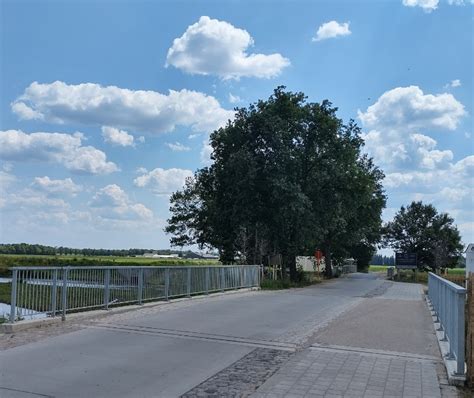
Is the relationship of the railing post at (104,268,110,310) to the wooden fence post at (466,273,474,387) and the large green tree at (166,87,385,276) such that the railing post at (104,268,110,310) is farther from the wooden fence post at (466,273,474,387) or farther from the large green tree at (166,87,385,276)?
the large green tree at (166,87,385,276)

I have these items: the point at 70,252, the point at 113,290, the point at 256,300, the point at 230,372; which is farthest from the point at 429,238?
the point at 230,372

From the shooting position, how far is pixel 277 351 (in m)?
9.12

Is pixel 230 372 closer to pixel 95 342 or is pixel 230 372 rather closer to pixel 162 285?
pixel 95 342

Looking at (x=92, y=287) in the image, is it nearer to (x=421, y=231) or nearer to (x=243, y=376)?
(x=243, y=376)

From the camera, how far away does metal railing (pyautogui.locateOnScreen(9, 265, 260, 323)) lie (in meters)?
10.8

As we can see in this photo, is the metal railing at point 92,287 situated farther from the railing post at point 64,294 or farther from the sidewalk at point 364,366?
the sidewalk at point 364,366

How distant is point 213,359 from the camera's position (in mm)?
8258

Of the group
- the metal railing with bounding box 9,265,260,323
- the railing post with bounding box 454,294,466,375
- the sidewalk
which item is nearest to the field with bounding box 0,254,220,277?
the metal railing with bounding box 9,265,260,323

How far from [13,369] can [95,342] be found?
2.15 metres

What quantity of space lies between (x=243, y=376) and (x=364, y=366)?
1.99 metres

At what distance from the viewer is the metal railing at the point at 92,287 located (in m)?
10.8

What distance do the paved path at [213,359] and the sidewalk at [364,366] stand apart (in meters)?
0.02

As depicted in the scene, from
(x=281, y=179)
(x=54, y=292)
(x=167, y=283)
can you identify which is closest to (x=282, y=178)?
(x=281, y=179)

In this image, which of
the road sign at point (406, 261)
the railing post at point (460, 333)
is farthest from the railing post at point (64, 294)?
the road sign at point (406, 261)
